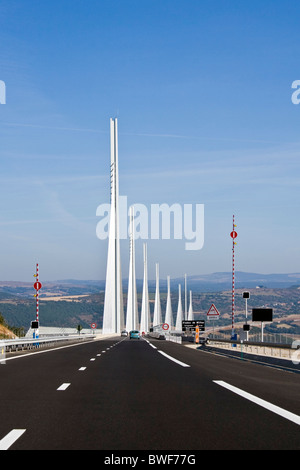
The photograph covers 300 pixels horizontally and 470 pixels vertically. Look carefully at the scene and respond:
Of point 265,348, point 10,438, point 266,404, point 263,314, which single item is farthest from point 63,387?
point 265,348

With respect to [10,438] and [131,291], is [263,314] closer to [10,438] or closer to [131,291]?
[10,438]

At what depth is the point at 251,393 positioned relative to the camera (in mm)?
14180

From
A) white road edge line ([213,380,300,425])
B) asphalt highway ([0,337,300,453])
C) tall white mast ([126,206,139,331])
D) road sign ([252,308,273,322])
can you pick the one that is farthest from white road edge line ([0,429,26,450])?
tall white mast ([126,206,139,331])

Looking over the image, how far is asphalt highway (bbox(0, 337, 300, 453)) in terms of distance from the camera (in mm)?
8477

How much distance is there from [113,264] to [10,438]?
91691 mm

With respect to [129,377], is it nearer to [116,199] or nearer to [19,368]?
[19,368]

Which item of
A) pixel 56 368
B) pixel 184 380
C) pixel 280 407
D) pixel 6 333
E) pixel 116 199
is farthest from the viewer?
pixel 116 199

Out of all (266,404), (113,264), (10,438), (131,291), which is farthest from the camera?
(131,291)

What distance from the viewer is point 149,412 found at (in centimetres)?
1116

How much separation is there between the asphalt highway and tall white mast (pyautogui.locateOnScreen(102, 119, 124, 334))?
264ft

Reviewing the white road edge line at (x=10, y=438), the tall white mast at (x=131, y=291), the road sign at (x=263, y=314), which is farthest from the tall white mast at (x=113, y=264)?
the white road edge line at (x=10, y=438)

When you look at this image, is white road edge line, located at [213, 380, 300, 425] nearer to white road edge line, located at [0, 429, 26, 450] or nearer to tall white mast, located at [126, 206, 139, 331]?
white road edge line, located at [0, 429, 26, 450]
